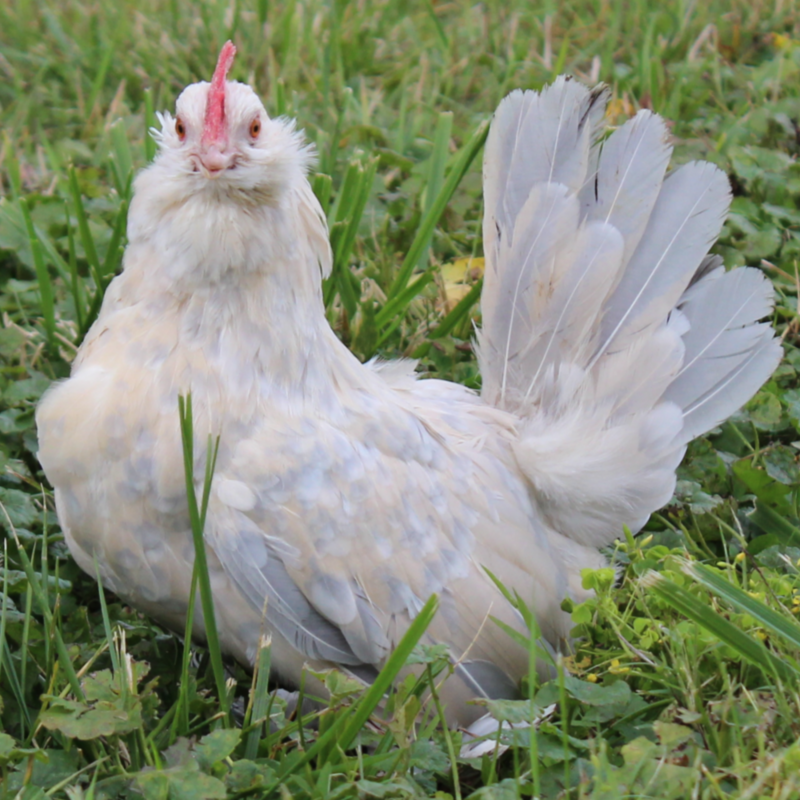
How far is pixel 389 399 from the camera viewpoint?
2391 millimetres

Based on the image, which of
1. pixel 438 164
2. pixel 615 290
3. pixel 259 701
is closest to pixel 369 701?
pixel 259 701

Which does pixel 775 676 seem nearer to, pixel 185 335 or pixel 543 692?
pixel 543 692

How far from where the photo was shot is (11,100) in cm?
469

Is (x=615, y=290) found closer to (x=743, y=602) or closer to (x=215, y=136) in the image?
(x=743, y=602)

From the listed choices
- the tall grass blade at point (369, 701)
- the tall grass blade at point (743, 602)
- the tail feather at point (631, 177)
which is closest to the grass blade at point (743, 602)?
the tall grass blade at point (743, 602)

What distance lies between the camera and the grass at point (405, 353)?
1807 millimetres

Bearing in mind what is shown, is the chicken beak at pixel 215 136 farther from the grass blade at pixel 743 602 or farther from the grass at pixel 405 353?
the grass blade at pixel 743 602

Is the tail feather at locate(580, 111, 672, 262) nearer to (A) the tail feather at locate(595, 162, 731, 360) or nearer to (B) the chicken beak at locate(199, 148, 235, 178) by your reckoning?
(A) the tail feather at locate(595, 162, 731, 360)

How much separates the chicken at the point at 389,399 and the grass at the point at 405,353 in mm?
168

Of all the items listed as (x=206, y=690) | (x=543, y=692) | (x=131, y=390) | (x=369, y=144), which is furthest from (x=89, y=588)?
(x=369, y=144)

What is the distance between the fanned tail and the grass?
1.02 feet

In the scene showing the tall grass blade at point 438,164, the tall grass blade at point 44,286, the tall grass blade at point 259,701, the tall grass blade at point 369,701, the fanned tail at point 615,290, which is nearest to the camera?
the tall grass blade at point 369,701

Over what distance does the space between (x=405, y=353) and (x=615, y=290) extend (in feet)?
2.89

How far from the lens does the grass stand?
5.93 feet
